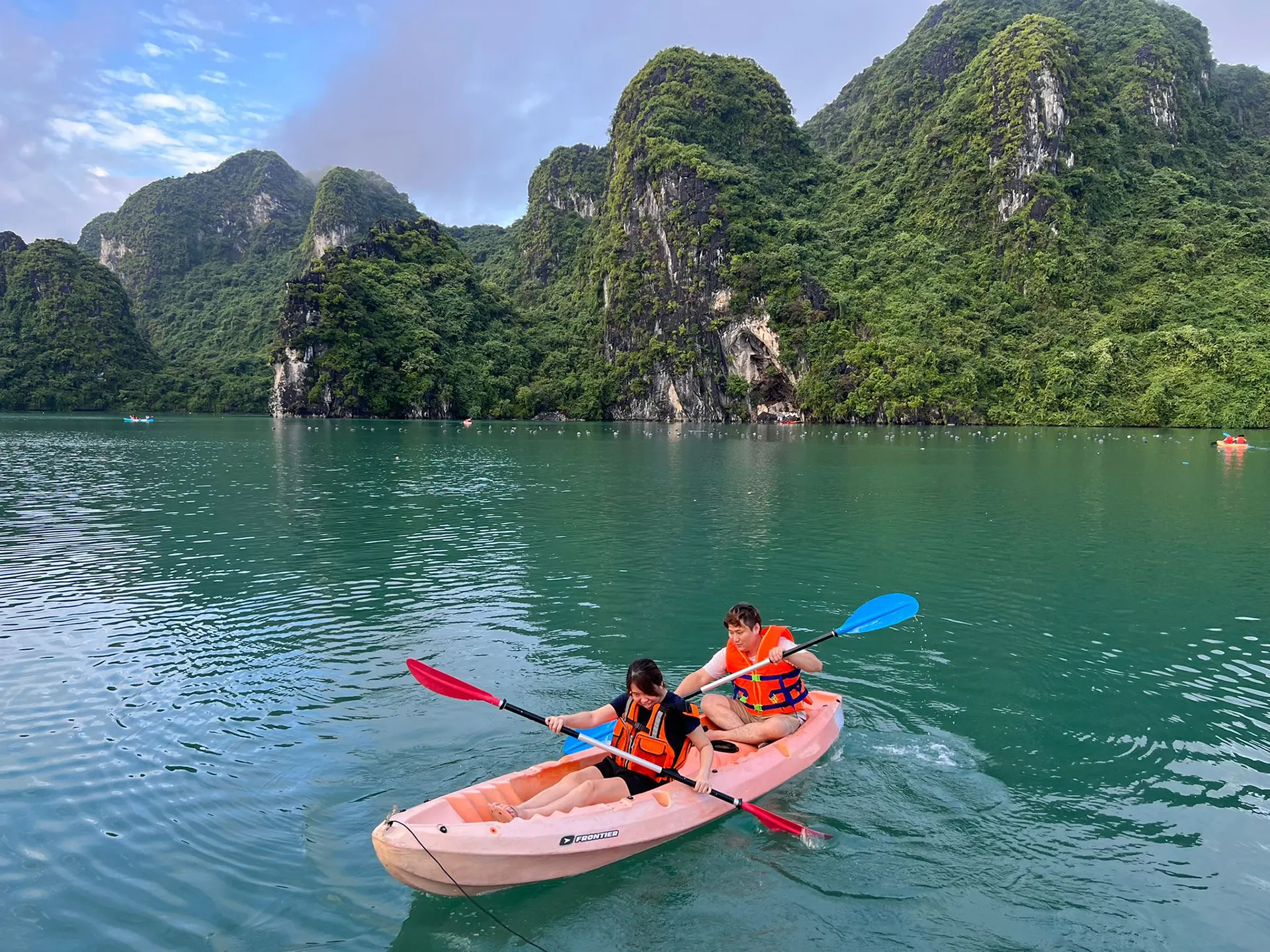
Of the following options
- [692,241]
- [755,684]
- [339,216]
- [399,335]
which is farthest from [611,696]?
[339,216]

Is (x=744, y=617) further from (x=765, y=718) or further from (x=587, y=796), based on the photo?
(x=587, y=796)

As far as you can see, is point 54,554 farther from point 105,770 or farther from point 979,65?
point 979,65

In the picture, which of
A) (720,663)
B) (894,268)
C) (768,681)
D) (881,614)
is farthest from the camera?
(894,268)

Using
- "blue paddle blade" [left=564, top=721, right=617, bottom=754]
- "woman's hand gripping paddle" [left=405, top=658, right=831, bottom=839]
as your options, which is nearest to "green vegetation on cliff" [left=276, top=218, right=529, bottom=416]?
"blue paddle blade" [left=564, top=721, right=617, bottom=754]

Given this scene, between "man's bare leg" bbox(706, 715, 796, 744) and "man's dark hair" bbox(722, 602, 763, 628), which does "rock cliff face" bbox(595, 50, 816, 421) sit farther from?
"man's bare leg" bbox(706, 715, 796, 744)

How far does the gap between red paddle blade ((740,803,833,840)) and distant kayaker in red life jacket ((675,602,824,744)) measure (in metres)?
1.09

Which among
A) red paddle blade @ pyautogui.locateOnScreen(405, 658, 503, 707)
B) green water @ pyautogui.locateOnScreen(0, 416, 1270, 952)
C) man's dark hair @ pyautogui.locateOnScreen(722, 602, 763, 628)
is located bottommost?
green water @ pyautogui.locateOnScreen(0, 416, 1270, 952)

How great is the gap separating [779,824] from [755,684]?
1.66m

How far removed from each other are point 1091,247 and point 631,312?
57411mm

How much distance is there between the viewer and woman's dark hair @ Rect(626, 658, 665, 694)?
18.3ft

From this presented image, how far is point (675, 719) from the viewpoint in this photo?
226 inches

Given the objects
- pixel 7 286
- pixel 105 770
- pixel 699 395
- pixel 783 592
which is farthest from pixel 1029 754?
pixel 7 286

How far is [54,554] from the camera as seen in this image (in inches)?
580

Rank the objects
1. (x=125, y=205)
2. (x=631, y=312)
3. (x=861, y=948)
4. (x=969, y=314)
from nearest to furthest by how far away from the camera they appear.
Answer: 1. (x=861, y=948)
2. (x=969, y=314)
3. (x=631, y=312)
4. (x=125, y=205)
